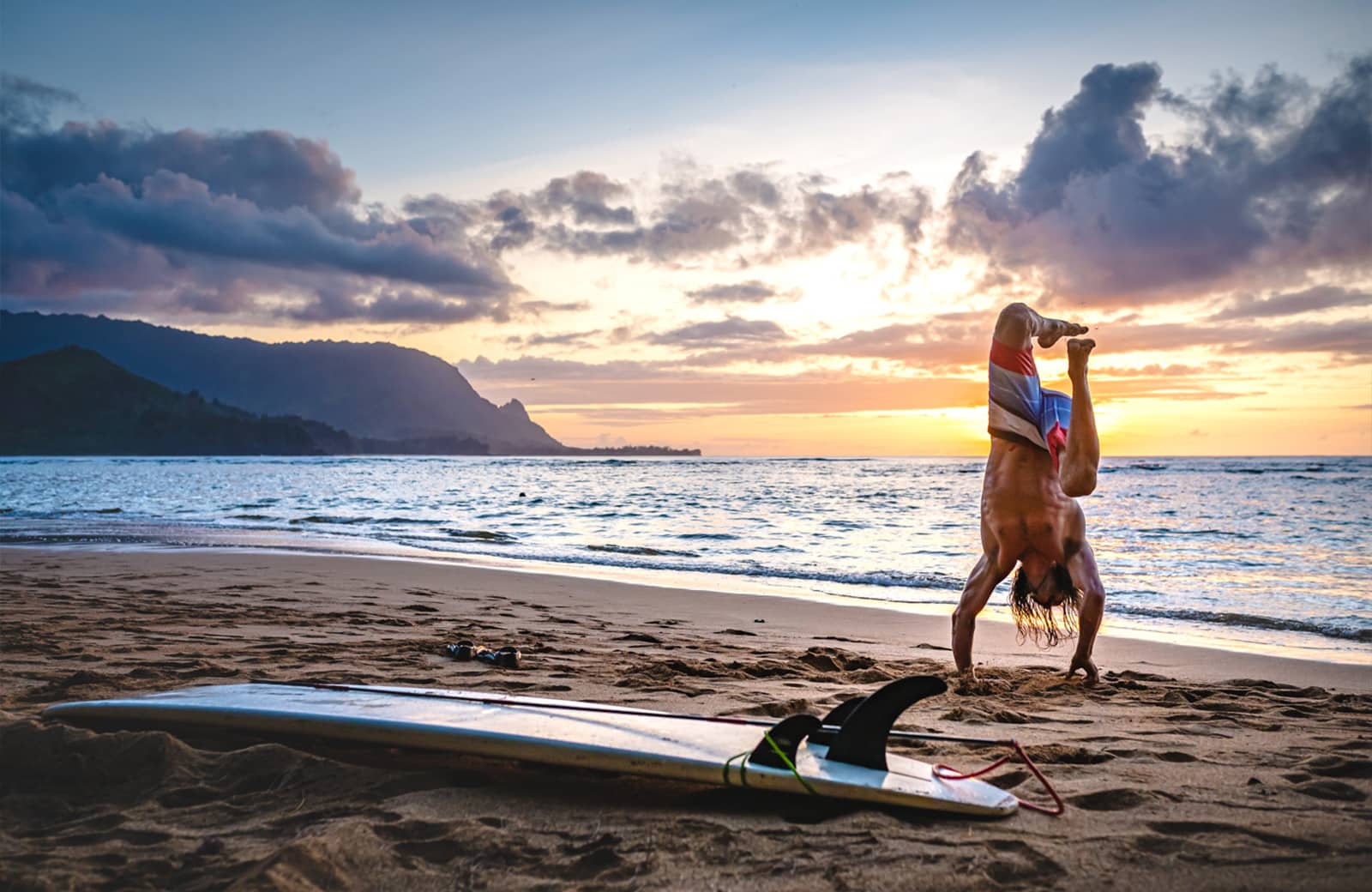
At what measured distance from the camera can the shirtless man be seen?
454 centimetres

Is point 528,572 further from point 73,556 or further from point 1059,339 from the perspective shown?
point 1059,339

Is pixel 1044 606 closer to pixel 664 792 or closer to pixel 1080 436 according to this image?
pixel 1080 436

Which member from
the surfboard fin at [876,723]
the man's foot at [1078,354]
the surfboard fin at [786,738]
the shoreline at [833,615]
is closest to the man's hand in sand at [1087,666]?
the shoreline at [833,615]

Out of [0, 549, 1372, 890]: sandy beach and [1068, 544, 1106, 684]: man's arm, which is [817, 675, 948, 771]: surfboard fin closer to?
[0, 549, 1372, 890]: sandy beach

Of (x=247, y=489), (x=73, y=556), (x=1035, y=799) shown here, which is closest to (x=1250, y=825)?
(x=1035, y=799)

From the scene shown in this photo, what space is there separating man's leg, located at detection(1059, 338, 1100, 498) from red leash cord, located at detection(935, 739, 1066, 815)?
63.5 inches

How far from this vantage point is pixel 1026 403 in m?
4.61

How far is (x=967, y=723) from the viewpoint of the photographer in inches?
150

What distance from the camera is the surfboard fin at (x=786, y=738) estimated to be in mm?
2777

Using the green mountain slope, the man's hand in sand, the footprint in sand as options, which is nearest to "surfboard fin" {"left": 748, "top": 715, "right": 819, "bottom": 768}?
the footprint in sand

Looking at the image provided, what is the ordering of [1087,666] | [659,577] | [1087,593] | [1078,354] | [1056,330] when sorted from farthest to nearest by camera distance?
[659,577] → [1087,666] → [1056,330] → [1087,593] → [1078,354]

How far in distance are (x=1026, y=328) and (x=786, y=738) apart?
2784mm

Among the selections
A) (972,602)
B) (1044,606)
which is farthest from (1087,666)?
(972,602)

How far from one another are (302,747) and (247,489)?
34231 millimetres
